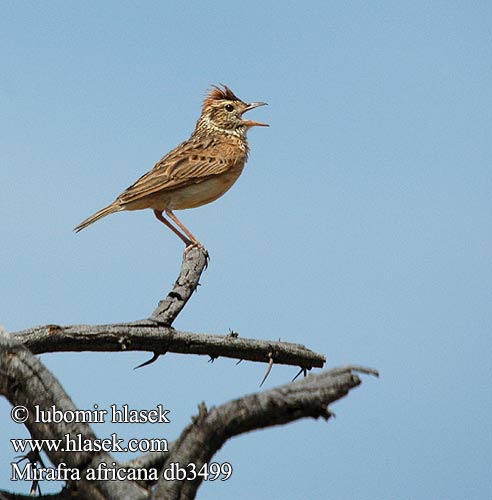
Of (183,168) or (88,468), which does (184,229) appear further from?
(88,468)

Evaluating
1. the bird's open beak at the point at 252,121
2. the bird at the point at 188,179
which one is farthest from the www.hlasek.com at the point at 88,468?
the bird's open beak at the point at 252,121

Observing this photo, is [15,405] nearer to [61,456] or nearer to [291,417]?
[61,456]

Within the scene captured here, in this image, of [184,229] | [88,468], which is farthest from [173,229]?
[88,468]

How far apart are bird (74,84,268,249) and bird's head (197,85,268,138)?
0.13m

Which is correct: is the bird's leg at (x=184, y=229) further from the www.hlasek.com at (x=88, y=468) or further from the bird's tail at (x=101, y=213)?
the www.hlasek.com at (x=88, y=468)

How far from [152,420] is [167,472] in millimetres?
1745

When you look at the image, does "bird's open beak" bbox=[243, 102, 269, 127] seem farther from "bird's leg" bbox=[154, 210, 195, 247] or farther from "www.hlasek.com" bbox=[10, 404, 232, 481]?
"www.hlasek.com" bbox=[10, 404, 232, 481]

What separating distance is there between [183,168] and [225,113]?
2220mm

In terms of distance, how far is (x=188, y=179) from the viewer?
11797 millimetres

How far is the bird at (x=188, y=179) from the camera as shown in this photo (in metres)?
11.5

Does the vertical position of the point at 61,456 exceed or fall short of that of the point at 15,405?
it falls short

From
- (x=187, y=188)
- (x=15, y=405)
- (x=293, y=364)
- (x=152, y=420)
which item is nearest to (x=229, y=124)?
(x=187, y=188)

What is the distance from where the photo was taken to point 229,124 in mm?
13750

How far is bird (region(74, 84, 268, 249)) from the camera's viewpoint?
11.5 m
